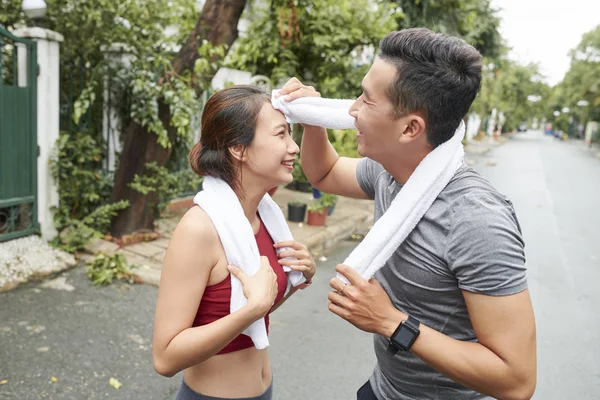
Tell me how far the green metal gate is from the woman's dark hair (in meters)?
4.08

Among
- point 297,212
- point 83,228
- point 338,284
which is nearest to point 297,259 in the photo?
point 338,284

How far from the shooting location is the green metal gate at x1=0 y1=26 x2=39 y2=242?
16.7 feet

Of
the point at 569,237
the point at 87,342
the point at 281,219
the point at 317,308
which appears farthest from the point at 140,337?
the point at 569,237

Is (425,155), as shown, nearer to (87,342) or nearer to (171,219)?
(87,342)

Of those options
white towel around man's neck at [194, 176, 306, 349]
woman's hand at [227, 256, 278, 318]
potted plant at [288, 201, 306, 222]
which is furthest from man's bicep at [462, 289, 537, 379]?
potted plant at [288, 201, 306, 222]

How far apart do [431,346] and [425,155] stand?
1.95ft

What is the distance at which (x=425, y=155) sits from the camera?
167 cm

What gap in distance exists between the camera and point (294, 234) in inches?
279

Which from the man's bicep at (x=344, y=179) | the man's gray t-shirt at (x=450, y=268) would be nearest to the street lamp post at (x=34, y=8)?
the man's bicep at (x=344, y=179)

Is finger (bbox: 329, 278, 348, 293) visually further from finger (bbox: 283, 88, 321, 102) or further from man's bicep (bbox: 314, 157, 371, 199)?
man's bicep (bbox: 314, 157, 371, 199)

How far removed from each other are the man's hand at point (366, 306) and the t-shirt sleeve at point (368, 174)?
0.74 metres

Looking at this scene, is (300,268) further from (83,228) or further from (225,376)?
(83,228)

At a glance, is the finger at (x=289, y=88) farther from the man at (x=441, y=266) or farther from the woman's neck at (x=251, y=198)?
the woman's neck at (x=251, y=198)

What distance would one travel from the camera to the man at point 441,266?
141cm
